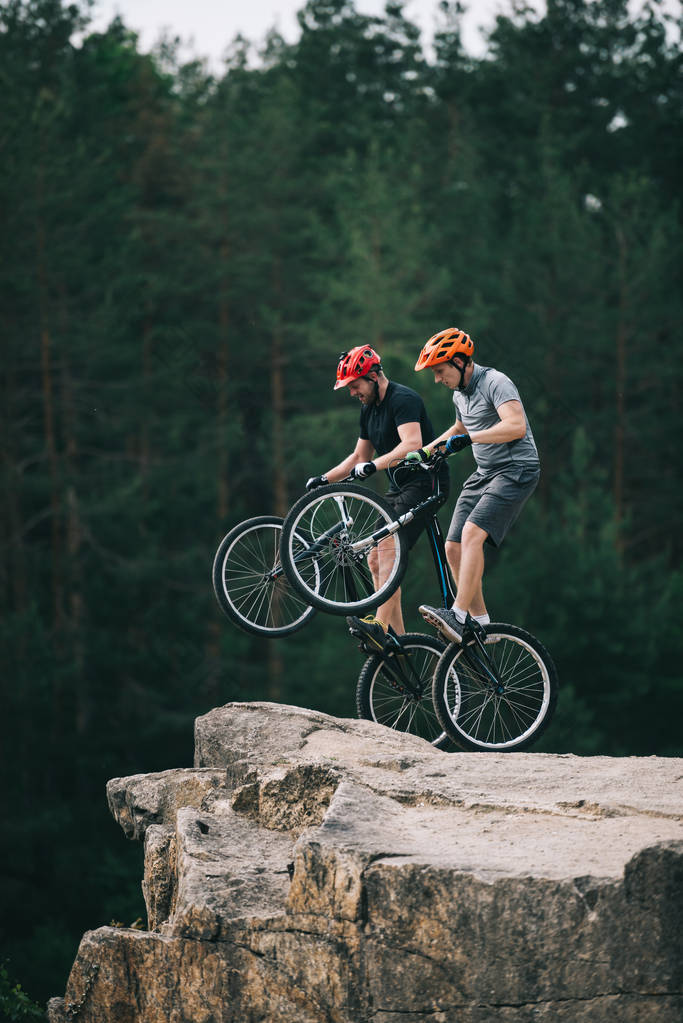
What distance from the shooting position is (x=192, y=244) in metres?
27.2

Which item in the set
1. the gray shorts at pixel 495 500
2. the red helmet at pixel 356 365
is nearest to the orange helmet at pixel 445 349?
the red helmet at pixel 356 365

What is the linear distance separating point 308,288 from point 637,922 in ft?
77.9

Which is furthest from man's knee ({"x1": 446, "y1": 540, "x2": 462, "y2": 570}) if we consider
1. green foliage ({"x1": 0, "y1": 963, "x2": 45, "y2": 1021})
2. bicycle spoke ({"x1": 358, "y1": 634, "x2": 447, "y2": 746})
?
green foliage ({"x1": 0, "y1": 963, "x2": 45, "y2": 1021})

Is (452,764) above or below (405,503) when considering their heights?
below

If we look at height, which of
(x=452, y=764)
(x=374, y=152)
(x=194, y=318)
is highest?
(x=374, y=152)

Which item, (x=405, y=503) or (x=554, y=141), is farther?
(x=554, y=141)

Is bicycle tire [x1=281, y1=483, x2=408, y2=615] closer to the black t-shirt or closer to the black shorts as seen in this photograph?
the black shorts

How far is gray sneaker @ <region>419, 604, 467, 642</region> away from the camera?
23.9 feet

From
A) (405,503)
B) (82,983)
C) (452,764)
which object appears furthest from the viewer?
(405,503)

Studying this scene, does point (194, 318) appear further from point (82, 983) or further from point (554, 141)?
point (82, 983)

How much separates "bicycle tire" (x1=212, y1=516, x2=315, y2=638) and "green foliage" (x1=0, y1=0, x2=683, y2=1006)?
13.9 metres

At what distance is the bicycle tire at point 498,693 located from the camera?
294 inches

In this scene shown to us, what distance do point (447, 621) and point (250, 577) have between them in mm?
1426

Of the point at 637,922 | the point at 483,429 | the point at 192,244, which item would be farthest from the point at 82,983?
the point at 192,244
